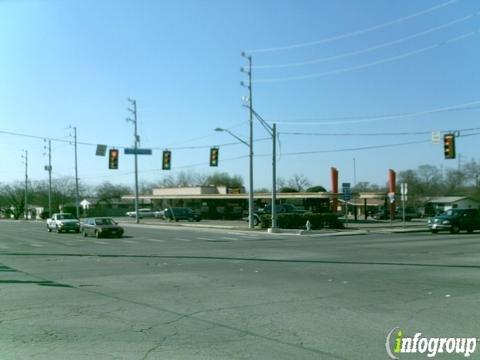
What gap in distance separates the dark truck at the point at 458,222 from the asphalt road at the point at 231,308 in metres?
20.1

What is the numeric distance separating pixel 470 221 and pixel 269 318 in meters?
32.5

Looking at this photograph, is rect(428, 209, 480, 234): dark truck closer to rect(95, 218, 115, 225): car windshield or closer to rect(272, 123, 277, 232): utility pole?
rect(272, 123, 277, 232): utility pole

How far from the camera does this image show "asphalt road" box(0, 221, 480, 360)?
7.17m

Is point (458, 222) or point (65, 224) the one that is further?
point (65, 224)

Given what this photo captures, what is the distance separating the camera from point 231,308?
9883mm

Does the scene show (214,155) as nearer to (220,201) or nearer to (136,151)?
(136,151)

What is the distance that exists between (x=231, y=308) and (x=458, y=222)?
31419mm

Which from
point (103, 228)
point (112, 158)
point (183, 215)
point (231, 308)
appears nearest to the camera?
point (231, 308)

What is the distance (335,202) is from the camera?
228 ft

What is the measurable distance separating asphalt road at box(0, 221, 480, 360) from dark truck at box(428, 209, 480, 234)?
791 inches

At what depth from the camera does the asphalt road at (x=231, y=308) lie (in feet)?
23.5

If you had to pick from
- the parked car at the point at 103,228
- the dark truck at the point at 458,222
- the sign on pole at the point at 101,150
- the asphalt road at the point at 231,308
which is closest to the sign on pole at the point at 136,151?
the sign on pole at the point at 101,150

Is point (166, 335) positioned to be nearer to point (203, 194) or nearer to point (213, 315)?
point (213, 315)

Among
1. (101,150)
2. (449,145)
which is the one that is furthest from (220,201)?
(449,145)
